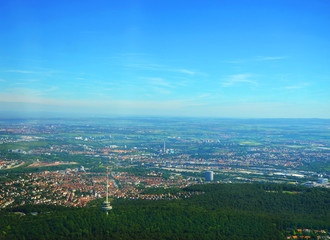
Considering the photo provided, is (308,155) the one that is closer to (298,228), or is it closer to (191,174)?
(191,174)

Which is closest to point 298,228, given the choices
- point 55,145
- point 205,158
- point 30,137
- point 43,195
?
point 43,195

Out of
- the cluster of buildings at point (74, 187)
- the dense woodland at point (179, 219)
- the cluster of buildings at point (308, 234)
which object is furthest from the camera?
the cluster of buildings at point (74, 187)

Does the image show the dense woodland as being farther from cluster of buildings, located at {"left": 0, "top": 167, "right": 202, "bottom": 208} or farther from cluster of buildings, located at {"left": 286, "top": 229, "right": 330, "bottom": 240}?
cluster of buildings, located at {"left": 0, "top": 167, "right": 202, "bottom": 208}

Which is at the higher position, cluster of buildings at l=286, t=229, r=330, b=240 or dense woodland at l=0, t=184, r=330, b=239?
dense woodland at l=0, t=184, r=330, b=239

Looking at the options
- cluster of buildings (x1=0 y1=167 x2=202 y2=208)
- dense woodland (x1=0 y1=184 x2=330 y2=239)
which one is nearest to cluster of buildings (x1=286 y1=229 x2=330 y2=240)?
dense woodland (x1=0 y1=184 x2=330 y2=239)

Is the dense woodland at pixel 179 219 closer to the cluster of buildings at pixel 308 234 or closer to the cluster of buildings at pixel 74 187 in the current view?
the cluster of buildings at pixel 308 234

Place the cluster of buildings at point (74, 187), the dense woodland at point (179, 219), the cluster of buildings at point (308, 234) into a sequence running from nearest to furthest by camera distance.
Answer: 1. the dense woodland at point (179, 219)
2. the cluster of buildings at point (308, 234)
3. the cluster of buildings at point (74, 187)

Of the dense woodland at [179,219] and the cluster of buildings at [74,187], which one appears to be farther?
the cluster of buildings at [74,187]

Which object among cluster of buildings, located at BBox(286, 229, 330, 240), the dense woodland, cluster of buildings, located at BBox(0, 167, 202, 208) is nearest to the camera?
the dense woodland

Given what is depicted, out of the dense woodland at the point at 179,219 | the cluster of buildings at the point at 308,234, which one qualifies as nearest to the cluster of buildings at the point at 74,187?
the dense woodland at the point at 179,219
